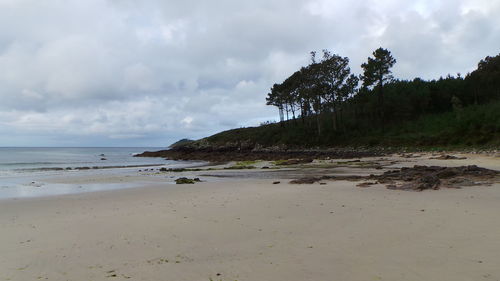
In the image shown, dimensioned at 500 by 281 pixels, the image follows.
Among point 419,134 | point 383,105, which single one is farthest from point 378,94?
point 419,134

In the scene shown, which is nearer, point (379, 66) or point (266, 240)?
point (266, 240)

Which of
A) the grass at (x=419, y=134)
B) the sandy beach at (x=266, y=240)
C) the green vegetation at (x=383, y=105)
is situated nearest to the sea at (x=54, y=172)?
the sandy beach at (x=266, y=240)

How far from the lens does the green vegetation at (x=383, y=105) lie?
136ft

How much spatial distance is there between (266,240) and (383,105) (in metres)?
50.5

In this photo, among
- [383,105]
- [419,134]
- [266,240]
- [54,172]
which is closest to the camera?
[266,240]

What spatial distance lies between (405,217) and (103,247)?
18.1 ft

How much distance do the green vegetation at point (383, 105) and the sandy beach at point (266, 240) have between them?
113 ft

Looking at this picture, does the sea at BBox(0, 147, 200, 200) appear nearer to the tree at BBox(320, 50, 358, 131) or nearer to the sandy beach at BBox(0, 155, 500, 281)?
the sandy beach at BBox(0, 155, 500, 281)

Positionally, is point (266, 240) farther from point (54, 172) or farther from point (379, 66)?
point (379, 66)

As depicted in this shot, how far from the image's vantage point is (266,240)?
5.38 metres

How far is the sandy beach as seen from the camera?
405cm

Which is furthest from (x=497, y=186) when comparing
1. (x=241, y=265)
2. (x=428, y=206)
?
(x=241, y=265)

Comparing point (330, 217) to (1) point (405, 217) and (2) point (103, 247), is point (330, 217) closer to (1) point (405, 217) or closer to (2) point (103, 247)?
(1) point (405, 217)

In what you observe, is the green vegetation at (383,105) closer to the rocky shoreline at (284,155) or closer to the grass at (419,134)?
the grass at (419,134)
